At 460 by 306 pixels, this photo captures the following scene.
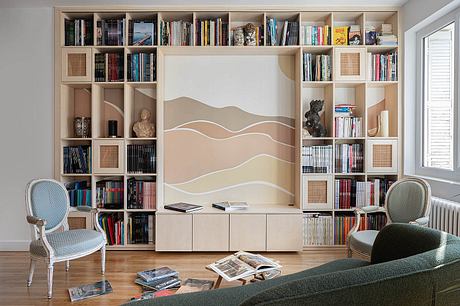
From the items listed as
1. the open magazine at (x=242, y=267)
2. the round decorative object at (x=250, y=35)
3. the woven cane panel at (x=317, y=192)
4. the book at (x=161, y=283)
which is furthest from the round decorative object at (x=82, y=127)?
the woven cane panel at (x=317, y=192)

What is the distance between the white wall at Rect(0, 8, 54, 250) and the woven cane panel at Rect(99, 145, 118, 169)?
0.58 metres

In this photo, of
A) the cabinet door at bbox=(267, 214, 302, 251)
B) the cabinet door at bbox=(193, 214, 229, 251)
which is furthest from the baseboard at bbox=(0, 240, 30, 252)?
the cabinet door at bbox=(267, 214, 302, 251)

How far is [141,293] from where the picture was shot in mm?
2754

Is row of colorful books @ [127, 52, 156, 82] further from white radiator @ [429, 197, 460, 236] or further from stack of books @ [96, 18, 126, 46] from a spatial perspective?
white radiator @ [429, 197, 460, 236]

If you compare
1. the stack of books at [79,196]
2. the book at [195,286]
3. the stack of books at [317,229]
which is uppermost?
the stack of books at [79,196]

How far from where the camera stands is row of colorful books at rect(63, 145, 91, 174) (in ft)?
12.4

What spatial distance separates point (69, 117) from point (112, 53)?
87 cm

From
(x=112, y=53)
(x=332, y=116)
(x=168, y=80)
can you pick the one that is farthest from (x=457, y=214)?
(x=112, y=53)

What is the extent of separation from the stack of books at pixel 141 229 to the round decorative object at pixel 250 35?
7.05 feet

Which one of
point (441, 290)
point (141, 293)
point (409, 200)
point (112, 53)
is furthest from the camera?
point (112, 53)

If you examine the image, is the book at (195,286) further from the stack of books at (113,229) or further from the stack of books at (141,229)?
the stack of books at (113,229)

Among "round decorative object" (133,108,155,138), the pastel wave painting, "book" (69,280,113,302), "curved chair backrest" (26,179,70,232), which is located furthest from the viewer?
the pastel wave painting

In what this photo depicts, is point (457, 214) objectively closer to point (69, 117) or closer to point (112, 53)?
point (112, 53)

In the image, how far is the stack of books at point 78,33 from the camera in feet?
12.4
